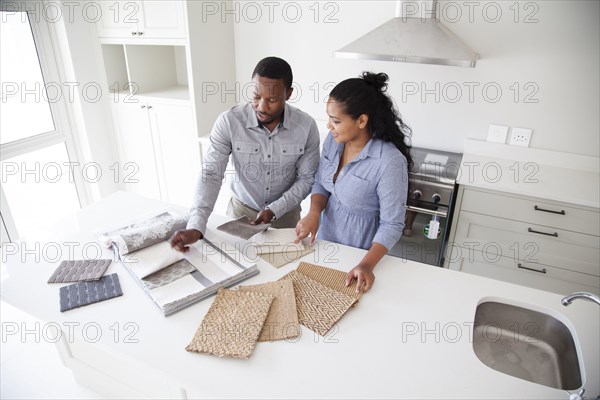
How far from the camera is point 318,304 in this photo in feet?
3.75

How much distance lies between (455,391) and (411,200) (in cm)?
144

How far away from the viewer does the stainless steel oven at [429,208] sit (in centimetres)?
216

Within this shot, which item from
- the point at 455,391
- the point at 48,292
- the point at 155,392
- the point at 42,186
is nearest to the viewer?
the point at 455,391

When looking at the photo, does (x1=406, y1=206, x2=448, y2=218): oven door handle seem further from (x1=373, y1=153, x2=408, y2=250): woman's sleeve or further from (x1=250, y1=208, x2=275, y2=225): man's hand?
(x1=250, y1=208, x2=275, y2=225): man's hand

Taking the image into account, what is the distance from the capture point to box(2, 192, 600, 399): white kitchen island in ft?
2.99

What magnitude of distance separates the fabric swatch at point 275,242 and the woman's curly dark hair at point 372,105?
0.48 meters

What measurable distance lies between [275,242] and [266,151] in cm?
44

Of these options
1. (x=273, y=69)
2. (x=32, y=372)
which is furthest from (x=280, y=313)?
(x=32, y=372)

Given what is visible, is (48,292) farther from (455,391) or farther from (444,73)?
(444,73)

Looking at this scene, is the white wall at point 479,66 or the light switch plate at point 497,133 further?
the light switch plate at point 497,133

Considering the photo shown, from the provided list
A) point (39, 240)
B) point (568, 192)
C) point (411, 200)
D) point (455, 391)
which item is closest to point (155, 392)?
point (39, 240)

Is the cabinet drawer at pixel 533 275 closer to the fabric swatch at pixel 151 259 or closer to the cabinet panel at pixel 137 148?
the fabric swatch at pixel 151 259

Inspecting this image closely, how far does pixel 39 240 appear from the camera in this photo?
1.42 m

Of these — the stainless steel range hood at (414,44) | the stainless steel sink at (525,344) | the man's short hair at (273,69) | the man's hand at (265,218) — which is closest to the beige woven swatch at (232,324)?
the man's hand at (265,218)
